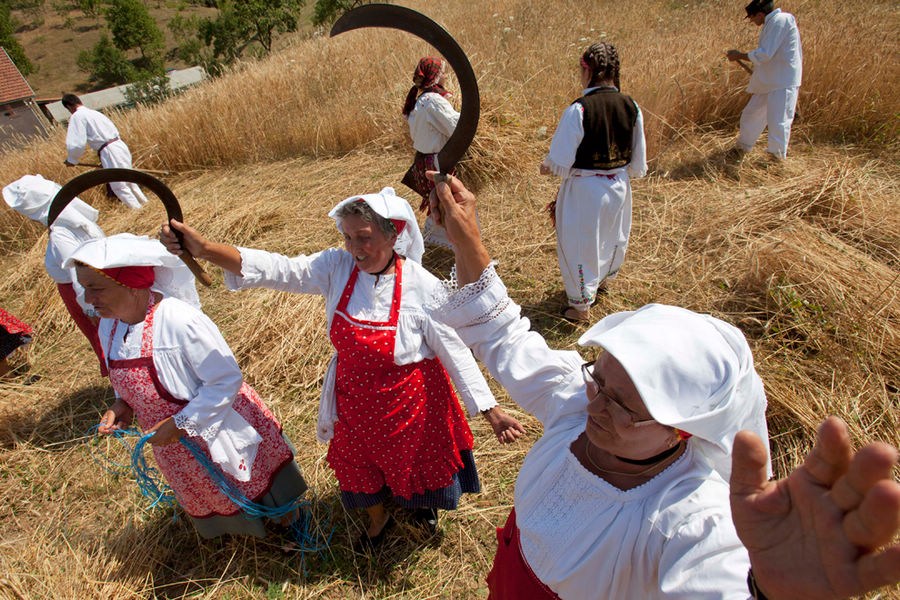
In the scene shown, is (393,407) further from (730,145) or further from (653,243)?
(730,145)

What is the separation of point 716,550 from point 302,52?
36.9 ft

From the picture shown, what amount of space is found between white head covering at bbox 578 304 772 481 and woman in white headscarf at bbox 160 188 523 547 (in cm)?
113

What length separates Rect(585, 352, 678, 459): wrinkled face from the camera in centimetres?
114

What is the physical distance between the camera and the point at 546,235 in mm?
5406

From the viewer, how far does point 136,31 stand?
48.6 metres

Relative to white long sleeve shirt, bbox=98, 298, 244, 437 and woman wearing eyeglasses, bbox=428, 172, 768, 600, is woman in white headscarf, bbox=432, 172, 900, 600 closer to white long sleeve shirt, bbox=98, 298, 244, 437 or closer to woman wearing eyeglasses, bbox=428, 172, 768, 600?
woman wearing eyeglasses, bbox=428, 172, 768, 600

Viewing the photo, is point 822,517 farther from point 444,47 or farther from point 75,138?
point 75,138

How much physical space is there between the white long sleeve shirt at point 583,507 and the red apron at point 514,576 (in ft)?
0.35

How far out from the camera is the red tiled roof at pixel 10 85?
31.9m

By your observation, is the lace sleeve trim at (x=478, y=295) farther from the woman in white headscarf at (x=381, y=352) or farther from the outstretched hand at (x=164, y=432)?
the outstretched hand at (x=164, y=432)

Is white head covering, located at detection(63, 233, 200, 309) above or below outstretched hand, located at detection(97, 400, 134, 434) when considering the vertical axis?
above

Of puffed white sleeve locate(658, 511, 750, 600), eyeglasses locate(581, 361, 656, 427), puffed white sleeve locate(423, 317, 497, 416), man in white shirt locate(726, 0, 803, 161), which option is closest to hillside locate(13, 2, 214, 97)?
man in white shirt locate(726, 0, 803, 161)

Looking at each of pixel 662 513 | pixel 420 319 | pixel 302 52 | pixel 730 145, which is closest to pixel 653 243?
pixel 730 145

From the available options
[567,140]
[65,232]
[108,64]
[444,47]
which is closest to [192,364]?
[444,47]
